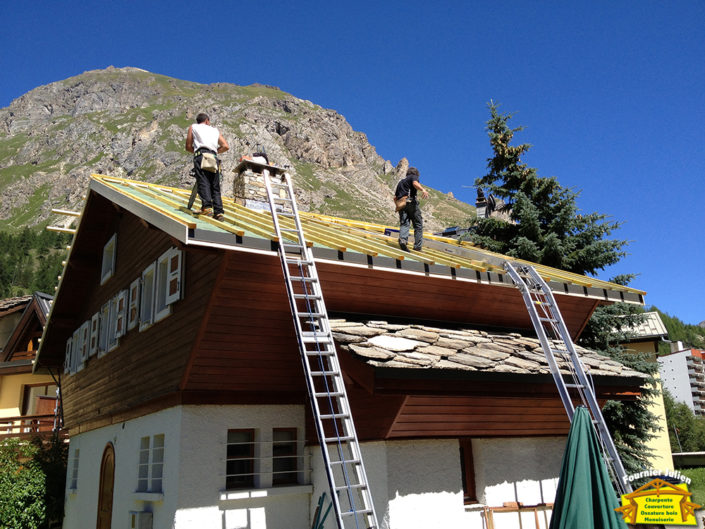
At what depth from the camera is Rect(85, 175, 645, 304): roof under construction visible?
8.00 meters

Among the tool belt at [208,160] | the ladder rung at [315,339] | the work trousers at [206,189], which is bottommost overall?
the ladder rung at [315,339]

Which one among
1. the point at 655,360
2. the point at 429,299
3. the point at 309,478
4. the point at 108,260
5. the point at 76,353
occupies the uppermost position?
the point at 108,260

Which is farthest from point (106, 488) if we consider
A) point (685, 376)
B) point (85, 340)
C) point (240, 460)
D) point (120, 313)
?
point (685, 376)

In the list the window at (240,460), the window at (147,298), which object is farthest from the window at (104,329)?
the window at (240,460)

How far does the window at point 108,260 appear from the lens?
14.8 m

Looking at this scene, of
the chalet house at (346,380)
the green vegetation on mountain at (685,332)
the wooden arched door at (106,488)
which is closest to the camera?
the chalet house at (346,380)

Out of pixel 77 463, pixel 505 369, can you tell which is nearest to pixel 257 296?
pixel 505 369

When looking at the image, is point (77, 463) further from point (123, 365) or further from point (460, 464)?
point (460, 464)

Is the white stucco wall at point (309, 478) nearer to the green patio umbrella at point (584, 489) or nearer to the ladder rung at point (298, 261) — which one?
the ladder rung at point (298, 261)

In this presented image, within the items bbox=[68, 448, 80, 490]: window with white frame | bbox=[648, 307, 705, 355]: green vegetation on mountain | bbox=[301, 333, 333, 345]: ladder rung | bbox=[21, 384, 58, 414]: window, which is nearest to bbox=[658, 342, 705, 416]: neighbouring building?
bbox=[648, 307, 705, 355]: green vegetation on mountain

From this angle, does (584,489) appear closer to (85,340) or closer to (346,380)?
(346,380)

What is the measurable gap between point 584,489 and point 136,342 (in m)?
9.71

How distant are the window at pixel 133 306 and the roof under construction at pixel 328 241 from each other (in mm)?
1929

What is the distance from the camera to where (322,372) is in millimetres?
7426
